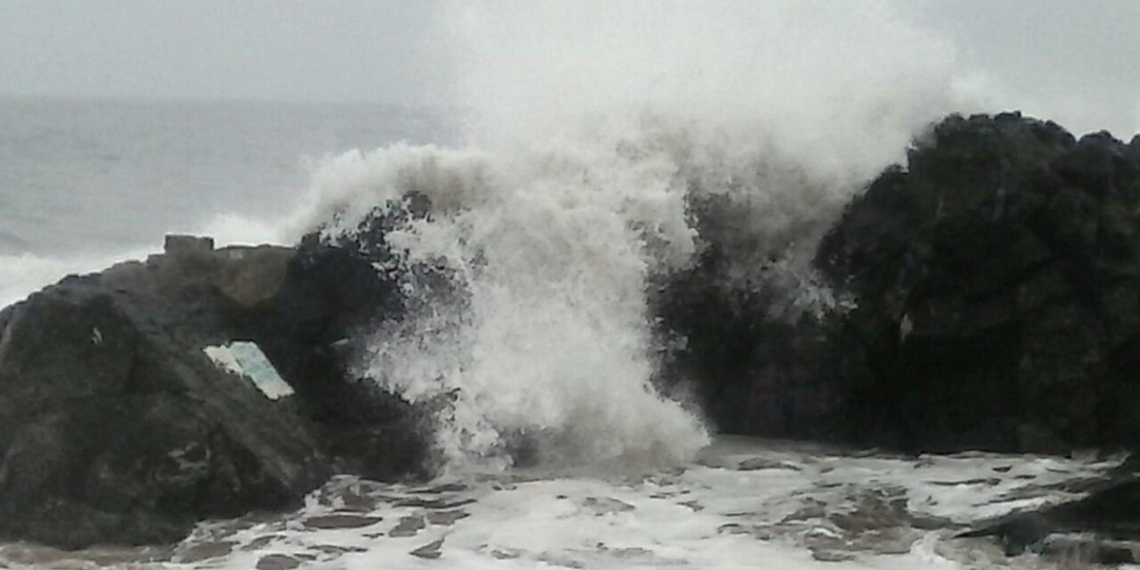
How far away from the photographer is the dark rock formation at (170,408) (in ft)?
21.6

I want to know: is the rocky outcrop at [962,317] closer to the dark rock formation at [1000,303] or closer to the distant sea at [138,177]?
the dark rock formation at [1000,303]

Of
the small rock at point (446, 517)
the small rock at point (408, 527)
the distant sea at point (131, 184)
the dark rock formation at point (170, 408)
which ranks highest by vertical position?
the distant sea at point (131, 184)

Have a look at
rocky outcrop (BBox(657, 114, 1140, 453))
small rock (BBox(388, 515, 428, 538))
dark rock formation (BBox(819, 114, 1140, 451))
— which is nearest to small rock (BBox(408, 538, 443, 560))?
small rock (BBox(388, 515, 428, 538))

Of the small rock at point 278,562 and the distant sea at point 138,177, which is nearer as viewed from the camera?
the small rock at point 278,562

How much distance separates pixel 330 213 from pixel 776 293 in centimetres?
294

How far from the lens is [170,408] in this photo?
689 centimetres

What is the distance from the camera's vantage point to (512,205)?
9109 mm

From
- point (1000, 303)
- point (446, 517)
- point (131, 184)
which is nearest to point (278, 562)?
point (446, 517)

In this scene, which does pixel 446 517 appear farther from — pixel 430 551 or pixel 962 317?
pixel 962 317

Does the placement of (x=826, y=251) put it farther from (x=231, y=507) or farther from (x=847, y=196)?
(x=231, y=507)

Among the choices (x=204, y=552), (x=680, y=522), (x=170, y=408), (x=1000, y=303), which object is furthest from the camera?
(x=1000, y=303)

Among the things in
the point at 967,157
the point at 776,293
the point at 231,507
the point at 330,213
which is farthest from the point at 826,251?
the point at 231,507

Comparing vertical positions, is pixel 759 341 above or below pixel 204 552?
above

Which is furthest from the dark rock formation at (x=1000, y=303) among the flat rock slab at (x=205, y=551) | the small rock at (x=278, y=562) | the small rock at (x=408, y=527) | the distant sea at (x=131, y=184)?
the distant sea at (x=131, y=184)
